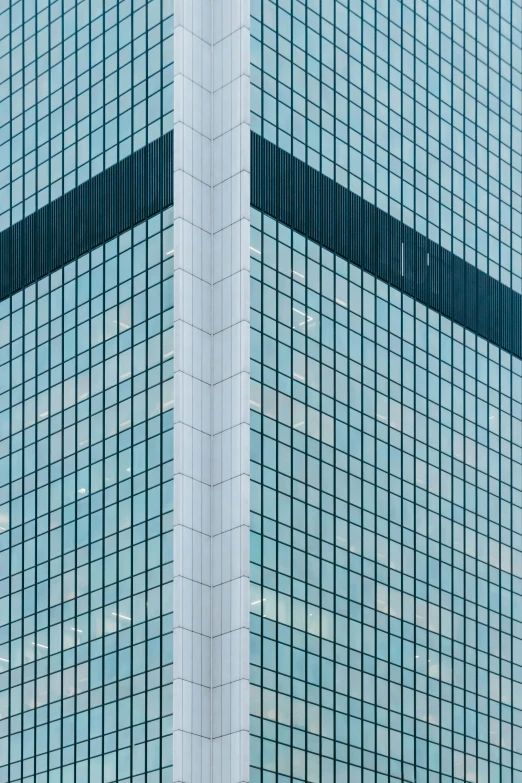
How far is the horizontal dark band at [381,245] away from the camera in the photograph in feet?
283

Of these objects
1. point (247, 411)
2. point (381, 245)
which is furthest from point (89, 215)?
point (381, 245)

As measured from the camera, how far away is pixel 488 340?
10169 centimetres

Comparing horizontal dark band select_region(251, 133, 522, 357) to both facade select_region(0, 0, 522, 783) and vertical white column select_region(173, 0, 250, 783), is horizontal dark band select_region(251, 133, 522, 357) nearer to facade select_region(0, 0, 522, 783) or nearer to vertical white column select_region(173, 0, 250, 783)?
facade select_region(0, 0, 522, 783)

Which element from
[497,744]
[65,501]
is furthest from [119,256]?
[497,744]

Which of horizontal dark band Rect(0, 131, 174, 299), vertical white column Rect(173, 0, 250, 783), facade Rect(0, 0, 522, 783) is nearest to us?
vertical white column Rect(173, 0, 250, 783)

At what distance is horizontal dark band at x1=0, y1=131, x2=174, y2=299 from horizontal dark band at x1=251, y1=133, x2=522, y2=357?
193 inches

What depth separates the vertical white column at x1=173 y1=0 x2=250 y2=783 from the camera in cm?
7662

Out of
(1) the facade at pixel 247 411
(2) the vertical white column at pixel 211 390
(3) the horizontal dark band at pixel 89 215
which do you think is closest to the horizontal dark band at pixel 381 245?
(1) the facade at pixel 247 411

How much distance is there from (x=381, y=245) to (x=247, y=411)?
18.1m

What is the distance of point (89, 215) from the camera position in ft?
295

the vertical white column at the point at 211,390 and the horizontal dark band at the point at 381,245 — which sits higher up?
the horizontal dark band at the point at 381,245

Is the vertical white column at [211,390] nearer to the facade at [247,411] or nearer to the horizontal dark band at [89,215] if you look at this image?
the facade at [247,411]

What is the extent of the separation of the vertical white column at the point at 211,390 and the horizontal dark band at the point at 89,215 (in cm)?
188

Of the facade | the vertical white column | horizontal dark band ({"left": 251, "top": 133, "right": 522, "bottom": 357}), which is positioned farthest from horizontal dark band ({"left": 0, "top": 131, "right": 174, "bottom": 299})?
horizontal dark band ({"left": 251, "top": 133, "right": 522, "bottom": 357})
